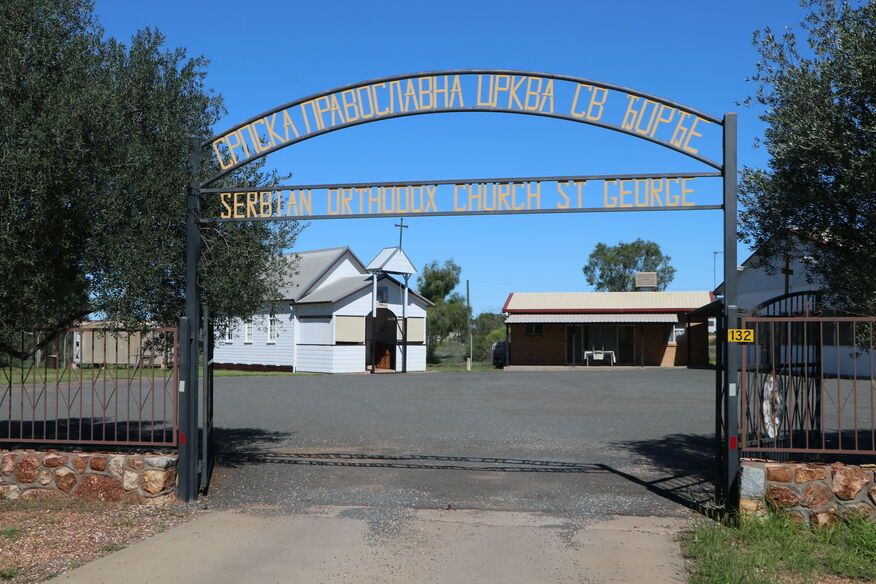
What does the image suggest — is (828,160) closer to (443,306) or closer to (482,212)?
(482,212)

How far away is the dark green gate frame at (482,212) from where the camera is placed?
25.2 ft

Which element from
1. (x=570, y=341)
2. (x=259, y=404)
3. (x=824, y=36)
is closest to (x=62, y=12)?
(x=824, y=36)

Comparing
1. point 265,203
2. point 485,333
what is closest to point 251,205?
point 265,203

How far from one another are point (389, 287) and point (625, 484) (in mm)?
26707

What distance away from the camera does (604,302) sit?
3994cm

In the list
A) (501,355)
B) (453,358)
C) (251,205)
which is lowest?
(453,358)

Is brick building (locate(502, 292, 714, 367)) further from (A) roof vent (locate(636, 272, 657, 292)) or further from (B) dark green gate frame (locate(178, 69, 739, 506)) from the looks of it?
(B) dark green gate frame (locate(178, 69, 739, 506))

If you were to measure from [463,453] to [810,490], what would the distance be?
5265 mm

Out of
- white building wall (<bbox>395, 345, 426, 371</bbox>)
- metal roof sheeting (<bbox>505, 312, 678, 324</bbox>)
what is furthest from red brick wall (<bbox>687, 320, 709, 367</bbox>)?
white building wall (<bbox>395, 345, 426, 371</bbox>)

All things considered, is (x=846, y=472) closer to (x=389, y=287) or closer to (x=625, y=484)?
(x=625, y=484)

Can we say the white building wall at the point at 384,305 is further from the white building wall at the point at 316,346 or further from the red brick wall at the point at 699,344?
the red brick wall at the point at 699,344

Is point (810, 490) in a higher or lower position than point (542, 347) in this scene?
lower

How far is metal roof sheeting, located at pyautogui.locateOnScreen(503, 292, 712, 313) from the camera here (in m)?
38.7

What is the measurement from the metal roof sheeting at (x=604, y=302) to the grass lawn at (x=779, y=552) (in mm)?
31750
